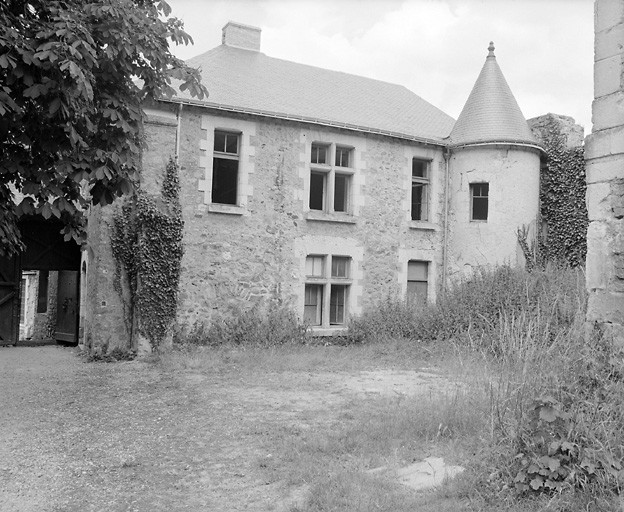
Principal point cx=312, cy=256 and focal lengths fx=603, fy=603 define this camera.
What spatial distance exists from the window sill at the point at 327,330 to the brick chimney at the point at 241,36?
26.6ft

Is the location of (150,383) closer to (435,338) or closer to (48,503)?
(48,503)

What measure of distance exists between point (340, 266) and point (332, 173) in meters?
2.26

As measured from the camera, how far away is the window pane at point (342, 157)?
14859mm

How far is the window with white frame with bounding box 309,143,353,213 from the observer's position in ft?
47.7

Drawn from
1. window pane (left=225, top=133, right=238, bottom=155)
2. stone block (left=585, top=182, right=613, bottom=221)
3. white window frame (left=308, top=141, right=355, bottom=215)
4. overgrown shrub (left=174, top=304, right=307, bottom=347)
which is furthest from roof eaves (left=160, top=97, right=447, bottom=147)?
stone block (left=585, top=182, right=613, bottom=221)

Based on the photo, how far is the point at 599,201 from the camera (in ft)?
17.4

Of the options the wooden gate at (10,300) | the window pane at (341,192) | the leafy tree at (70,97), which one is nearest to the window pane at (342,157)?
the window pane at (341,192)

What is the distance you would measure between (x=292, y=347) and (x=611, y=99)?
8.84 meters

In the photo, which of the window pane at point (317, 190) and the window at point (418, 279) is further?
the window at point (418, 279)

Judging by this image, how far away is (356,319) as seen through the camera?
1440 cm

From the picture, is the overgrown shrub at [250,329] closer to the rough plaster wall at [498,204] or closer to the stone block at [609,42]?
the rough plaster wall at [498,204]

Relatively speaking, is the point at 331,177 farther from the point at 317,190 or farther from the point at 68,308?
the point at 68,308

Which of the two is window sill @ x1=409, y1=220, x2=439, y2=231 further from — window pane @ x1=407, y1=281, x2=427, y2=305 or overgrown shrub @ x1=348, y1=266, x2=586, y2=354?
overgrown shrub @ x1=348, y1=266, x2=586, y2=354

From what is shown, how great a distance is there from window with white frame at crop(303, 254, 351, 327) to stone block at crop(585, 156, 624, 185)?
30.2 ft
